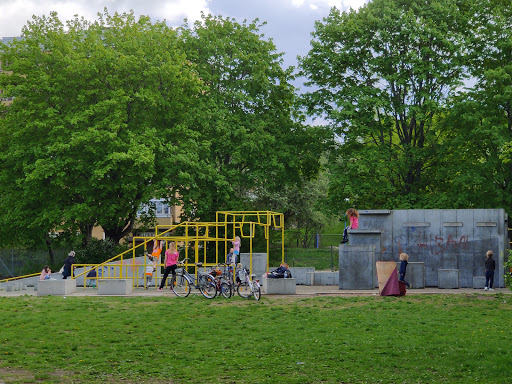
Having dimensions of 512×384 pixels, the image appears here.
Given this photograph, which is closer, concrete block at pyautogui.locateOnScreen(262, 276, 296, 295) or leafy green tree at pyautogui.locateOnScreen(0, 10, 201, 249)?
concrete block at pyautogui.locateOnScreen(262, 276, 296, 295)

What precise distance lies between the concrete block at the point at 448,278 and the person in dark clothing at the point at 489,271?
1.17 m

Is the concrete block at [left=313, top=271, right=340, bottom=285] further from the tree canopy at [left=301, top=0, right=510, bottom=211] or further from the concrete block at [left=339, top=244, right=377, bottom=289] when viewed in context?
the tree canopy at [left=301, top=0, right=510, bottom=211]

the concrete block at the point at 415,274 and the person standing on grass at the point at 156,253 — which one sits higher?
the person standing on grass at the point at 156,253

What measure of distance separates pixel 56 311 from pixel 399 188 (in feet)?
82.7

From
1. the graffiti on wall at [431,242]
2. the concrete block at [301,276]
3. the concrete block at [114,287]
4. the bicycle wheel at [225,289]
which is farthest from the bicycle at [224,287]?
the graffiti on wall at [431,242]

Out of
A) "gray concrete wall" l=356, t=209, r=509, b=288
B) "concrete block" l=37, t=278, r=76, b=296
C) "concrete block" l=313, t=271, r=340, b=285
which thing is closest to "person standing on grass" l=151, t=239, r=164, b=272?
"concrete block" l=37, t=278, r=76, b=296

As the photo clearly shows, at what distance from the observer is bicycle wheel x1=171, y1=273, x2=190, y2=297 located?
2510 cm

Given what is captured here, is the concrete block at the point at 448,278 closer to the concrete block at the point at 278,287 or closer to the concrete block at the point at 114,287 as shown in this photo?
the concrete block at the point at 278,287

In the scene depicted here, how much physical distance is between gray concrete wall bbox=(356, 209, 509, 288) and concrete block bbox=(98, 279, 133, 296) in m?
8.89

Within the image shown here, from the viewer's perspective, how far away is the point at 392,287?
2500 centimetres

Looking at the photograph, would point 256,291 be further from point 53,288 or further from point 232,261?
point 53,288

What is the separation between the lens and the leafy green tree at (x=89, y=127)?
127 ft

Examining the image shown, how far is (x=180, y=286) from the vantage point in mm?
28031

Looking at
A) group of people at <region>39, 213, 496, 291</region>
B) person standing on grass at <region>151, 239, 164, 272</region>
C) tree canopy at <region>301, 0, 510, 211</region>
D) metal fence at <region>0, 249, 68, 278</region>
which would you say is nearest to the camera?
group of people at <region>39, 213, 496, 291</region>
